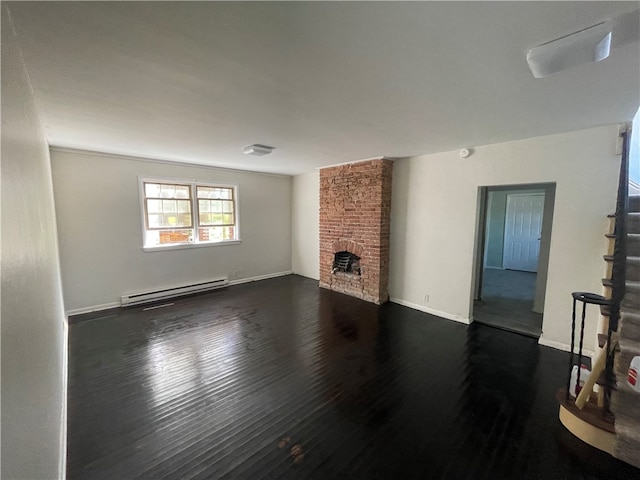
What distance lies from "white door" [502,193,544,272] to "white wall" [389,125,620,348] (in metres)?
4.84

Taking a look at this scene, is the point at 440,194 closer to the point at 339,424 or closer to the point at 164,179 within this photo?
the point at 339,424

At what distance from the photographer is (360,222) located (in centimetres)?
496

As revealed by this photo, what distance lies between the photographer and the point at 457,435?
1.97 metres

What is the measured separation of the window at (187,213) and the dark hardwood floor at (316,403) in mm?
1733

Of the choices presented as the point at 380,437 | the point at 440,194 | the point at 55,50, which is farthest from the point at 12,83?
the point at 440,194

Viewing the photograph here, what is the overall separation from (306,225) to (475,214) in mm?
3780

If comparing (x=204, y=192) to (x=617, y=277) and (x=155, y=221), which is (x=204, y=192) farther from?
(x=617, y=277)

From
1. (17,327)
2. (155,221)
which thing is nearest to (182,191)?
(155,221)

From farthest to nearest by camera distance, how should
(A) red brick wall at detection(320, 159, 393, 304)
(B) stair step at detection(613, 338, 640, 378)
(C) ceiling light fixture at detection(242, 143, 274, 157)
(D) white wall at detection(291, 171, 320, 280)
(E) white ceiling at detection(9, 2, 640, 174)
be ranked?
(D) white wall at detection(291, 171, 320, 280)
(A) red brick wall at detection(320, 159, 393, 304)
(C) ceiling light fixture at detection(242, 143, 274, 157)
(B) stair step at detection(613, 338, 640, 378)
(E) white ceiling at detection(9, 2, 640, 174)

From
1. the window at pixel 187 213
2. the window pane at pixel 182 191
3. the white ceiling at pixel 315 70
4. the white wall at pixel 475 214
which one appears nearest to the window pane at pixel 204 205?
the window at pixel 187 213

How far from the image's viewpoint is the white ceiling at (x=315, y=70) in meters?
1.26

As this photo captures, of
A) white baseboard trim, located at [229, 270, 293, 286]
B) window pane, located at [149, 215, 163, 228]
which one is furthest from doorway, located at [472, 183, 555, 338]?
window pane, located at [149, 215, 163, 228]

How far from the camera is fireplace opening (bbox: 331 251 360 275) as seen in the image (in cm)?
535

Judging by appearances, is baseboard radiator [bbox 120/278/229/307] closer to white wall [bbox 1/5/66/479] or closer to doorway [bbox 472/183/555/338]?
white wall [bbox 1/5/66/479]
